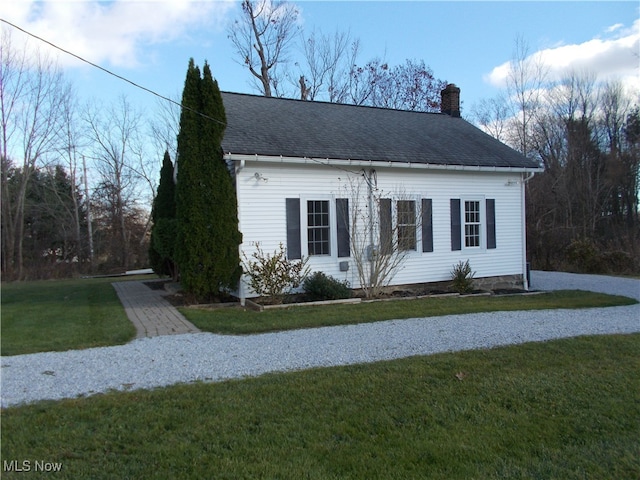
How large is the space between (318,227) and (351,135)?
320 centimetres

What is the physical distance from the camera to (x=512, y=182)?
14266mm

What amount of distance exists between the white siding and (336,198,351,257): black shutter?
13cm

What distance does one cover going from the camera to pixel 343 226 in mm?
11938

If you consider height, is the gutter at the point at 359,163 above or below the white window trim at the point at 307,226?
above

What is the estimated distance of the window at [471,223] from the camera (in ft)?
44.8

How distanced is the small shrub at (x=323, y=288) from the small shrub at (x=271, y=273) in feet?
1.13

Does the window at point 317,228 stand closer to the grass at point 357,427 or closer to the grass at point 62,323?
the grass at point 62,323

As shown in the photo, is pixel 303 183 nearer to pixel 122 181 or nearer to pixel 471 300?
pixel 471 300

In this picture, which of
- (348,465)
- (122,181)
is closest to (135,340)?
(348,465)

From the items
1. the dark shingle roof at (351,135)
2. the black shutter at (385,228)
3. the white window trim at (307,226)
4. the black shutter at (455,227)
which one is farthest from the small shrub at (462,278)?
the white window trim at (307,226)

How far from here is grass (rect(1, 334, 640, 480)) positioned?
3.14 meters

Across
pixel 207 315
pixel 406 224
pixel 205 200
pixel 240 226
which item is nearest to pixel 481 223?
pixel 406 224

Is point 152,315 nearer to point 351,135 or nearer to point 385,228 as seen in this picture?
point 385,228

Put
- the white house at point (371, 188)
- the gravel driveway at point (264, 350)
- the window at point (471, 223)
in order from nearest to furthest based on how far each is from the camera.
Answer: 1. the gravel driveway at point (264, 350)
2. the white house at point (371, 188)
3. the window at point (471, 223)
